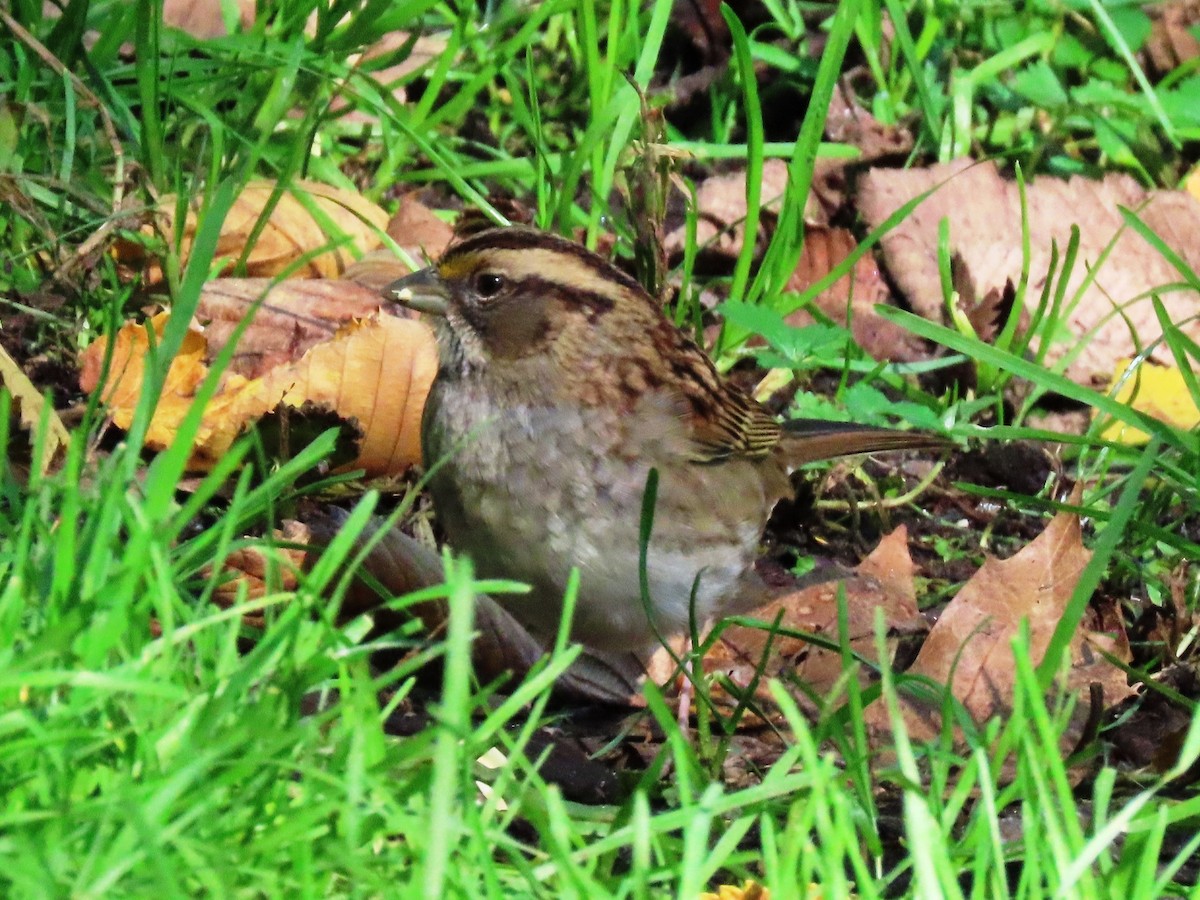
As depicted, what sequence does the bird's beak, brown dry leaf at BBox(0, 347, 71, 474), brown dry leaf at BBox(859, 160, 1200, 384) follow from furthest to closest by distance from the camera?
brown dry leaf at BBox(859, 160, 1200, 384) → the bird's beak → brown dry leaf at BBox(0, 347, 71, 474)

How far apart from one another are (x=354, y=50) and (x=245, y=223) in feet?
1.77

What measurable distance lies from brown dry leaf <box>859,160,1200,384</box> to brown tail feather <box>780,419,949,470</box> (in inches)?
36.0

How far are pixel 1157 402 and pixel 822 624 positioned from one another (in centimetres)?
131

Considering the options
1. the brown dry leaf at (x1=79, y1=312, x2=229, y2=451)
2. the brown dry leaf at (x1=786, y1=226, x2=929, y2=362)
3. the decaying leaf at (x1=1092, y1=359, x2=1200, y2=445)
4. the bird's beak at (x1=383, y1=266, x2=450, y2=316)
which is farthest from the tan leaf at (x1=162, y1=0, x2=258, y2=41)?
the decaying leaf at (x1=1092, y1=359, x2=1200, y2=445)

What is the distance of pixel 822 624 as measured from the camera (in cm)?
339

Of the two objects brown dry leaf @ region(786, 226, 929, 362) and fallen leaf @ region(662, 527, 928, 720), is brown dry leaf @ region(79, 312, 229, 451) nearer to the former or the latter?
fallen leaf @ region(662, 527, 928, 720)

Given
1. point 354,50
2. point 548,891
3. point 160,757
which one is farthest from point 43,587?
point 354,50

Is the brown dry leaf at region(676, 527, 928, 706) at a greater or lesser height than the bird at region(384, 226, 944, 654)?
lesser

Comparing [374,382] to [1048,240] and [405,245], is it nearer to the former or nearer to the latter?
[405,245]

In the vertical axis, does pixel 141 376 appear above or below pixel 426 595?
below

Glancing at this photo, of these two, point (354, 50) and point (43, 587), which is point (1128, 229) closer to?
point (354, 50)

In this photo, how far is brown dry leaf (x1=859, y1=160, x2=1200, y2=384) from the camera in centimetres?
468

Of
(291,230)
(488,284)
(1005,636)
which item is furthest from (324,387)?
(1005,636)

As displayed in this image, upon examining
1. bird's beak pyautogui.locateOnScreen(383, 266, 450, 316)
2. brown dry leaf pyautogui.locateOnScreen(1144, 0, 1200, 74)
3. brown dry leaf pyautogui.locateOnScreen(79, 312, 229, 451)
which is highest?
brown dry leaf pyautogui.locateOnScreen(1144, 0, 1200, 74)
